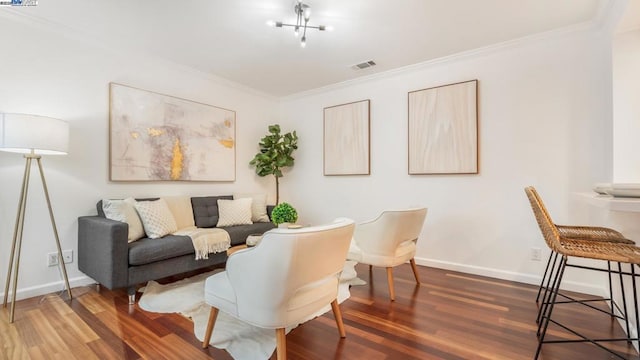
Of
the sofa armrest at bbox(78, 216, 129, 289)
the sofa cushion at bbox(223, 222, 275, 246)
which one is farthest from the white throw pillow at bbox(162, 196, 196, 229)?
the sofa armrest at bbox(78, 216, 129, 289)

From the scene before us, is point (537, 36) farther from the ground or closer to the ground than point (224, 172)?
farther from the ground

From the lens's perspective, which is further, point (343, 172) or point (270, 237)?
point (343, 172)

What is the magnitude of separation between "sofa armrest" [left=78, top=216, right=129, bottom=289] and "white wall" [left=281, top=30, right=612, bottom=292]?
9.33ft

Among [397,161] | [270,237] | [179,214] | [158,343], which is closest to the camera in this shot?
[270,237]

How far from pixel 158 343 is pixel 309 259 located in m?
1.23

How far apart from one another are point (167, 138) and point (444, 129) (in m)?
3.38

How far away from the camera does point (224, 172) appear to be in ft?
14.0

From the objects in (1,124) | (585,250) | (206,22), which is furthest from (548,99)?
(1,124)

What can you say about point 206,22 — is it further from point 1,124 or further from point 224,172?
point 224,172

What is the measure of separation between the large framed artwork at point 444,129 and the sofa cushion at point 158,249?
2.73 m

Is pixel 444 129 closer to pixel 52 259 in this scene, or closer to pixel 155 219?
pixel 155 219

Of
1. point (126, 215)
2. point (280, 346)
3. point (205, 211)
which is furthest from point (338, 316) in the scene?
point (205, 211)

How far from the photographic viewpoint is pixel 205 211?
372 centimetres

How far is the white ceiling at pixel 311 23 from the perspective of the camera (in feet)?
8.13
